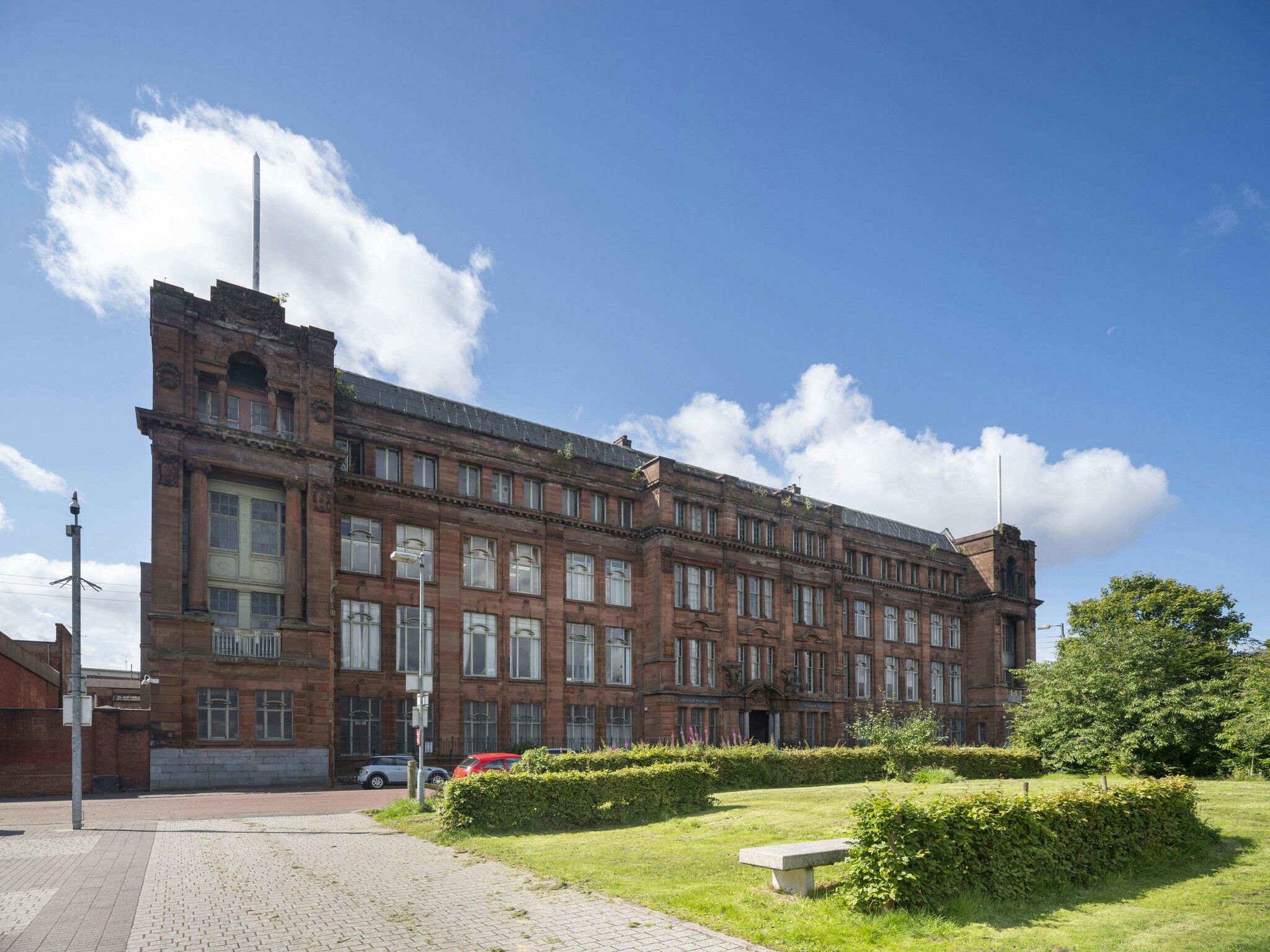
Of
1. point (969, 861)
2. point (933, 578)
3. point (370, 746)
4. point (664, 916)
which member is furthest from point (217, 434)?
point (933, 578)

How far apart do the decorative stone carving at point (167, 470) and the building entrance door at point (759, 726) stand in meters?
32.0

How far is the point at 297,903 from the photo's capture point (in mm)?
11406

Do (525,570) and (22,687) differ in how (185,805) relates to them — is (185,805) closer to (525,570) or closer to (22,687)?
(525,570)

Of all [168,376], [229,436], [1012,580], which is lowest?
[1012,580]

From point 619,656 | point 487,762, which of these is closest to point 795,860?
point 487,762

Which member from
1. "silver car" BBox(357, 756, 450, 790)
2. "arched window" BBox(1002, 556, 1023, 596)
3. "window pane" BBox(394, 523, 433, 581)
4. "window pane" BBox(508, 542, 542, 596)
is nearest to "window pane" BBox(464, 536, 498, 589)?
"window pane" BBox(508, 542, 542, 596)

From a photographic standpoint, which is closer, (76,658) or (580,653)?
(76,658)

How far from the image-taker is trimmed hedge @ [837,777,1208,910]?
32.2 feet

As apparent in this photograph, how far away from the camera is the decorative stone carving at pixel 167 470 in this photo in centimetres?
3247

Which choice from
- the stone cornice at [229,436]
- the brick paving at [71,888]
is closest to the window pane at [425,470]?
the stone cornice at [229,436]

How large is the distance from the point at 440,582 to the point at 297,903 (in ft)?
93.6

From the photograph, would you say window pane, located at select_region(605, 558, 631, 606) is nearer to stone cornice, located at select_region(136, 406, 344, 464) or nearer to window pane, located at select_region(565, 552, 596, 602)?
window pane, located at select_region(565, 552, 596, 602)

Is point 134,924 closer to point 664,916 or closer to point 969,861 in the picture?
point 664,916

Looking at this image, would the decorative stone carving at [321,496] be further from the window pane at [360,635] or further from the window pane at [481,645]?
the window pane at [481,645]
